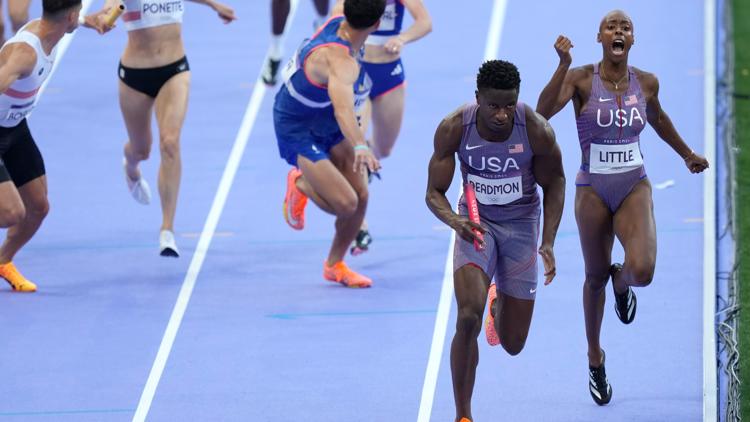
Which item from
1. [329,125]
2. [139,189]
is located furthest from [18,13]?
[329,125]

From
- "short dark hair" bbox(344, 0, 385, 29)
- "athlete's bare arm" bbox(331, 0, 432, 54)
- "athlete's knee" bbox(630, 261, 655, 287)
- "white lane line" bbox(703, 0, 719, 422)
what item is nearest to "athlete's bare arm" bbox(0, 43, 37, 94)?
"short dark hair" bbox(344, 0, 385, 29)

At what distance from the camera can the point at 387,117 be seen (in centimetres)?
1180

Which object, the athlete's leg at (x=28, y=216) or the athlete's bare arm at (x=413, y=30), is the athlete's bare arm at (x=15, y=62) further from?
the athlete's bare arm at (x=413, y=30)

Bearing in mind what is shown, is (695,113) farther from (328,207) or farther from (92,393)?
(92,393)

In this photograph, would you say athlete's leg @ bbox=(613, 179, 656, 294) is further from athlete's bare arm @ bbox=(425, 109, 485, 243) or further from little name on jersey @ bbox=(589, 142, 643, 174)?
athlete's bare arm @ bbox=(425, 109, 485, 243)

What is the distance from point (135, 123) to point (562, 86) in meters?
4.23

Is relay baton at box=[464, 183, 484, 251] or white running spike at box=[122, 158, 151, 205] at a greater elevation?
relay baton at box=[464, 183, 484, 251]

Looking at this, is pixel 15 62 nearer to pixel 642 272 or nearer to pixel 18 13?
pixel 18 13

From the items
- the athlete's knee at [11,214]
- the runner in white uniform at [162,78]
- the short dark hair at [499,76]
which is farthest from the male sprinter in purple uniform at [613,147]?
the athlete's knee at [11,214]

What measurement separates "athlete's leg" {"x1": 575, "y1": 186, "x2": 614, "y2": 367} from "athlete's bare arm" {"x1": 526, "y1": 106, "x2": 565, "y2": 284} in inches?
17.2

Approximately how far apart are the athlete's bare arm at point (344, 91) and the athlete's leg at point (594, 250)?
1.51 m

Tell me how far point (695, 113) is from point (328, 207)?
14.6 ft

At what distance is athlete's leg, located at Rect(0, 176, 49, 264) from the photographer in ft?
33.9

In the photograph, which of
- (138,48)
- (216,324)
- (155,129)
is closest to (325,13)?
(155,129)
